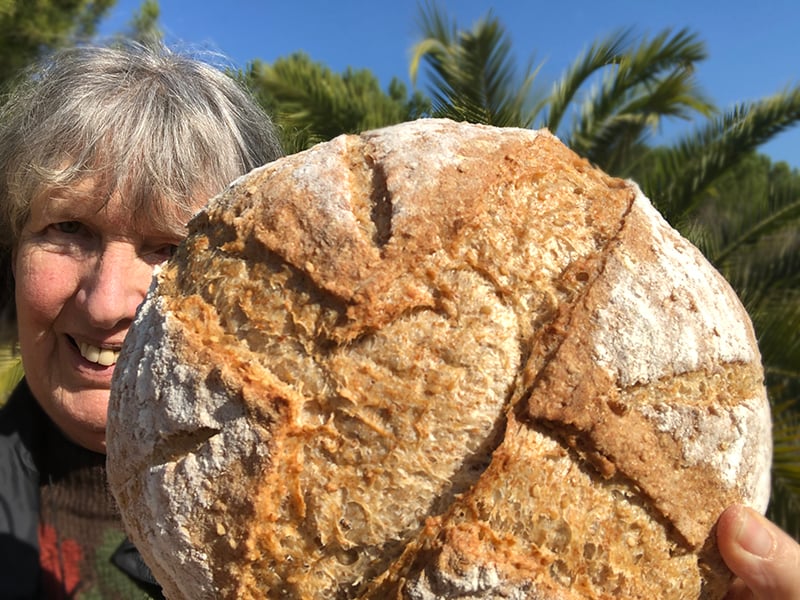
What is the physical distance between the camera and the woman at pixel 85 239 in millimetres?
1915

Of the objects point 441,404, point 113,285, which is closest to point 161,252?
point 113,285

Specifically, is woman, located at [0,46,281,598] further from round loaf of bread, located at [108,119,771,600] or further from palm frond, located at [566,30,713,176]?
palm frond, located at [566,30,713,176]

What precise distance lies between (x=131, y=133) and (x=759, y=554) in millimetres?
1850

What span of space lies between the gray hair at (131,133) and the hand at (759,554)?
1550mm

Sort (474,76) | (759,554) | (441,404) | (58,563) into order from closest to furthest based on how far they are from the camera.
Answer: (441,404) → (759,554) → (58,563) → (474,76)

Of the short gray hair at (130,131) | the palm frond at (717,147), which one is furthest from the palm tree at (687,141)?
the short gray hair at (130,131)

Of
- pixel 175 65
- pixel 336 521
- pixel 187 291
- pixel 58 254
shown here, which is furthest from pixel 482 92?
pixel 336 521

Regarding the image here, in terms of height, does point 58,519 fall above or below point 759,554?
below

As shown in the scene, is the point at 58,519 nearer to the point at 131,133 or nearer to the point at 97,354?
the point at 97,354

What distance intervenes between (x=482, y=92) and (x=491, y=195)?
11.4 ft

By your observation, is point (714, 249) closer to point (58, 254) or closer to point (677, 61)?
point (677, 61)

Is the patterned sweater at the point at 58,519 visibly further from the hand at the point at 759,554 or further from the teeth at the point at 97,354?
the hand at the point at 759,554

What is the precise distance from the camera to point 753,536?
1.24m

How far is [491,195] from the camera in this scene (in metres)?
1.27
